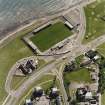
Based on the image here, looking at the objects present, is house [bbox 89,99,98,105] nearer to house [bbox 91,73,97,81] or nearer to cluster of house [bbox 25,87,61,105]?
house [bbox 91,73,97,81]

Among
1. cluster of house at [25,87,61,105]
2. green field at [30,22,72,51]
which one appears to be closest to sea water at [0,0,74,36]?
green field at [30,22,72,51]

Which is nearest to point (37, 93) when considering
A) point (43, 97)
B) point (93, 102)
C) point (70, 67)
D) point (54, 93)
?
point (43, 97)

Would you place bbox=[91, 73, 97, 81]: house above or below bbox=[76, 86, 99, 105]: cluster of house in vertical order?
above

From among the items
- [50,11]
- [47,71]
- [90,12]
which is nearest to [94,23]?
[90,12]

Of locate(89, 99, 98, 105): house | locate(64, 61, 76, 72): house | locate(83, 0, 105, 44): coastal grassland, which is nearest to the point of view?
locate(89, 99, 98, 105): house

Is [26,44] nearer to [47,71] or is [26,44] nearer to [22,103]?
[47,71]

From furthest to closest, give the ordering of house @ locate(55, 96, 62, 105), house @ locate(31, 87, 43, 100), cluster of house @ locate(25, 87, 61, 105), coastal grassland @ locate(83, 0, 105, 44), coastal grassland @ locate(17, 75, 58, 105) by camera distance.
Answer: coastal grassland @ locate(83, 0, 105, 44), coastal grassland @ locate(17, 75, 58, 105), house @ locate(31, 87, 43, 100), cluster of house @ locate(25, 87, 61, 105), house @ locate(55, 96, 62, 105)
